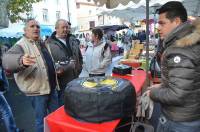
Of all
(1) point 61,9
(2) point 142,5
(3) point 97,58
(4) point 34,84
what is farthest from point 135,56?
(1) point 61,9

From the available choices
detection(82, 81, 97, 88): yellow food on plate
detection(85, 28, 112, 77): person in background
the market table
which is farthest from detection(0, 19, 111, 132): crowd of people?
the market table

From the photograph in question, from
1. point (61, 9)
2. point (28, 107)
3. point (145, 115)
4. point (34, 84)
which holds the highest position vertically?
point (61, 9)

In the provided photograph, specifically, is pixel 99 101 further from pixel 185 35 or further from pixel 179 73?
pixel 185 35

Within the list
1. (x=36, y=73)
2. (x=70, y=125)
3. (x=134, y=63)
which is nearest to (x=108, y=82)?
(x=70, y=125)

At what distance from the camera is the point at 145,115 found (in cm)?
303

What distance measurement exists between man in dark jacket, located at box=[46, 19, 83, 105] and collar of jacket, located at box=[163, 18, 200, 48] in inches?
80.0

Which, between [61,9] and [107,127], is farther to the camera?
[61,9]

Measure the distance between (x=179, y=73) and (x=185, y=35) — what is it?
31cm

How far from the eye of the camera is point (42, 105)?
12.2 feet

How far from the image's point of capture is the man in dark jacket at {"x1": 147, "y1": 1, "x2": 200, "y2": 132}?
201 centimetres

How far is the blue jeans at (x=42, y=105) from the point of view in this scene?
3.70 metres

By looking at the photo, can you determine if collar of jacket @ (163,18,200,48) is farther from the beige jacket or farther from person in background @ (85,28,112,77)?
person in background @ (85,28,112,77)

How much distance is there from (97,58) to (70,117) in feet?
8.97

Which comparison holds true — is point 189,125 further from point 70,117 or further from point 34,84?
point 34,84
